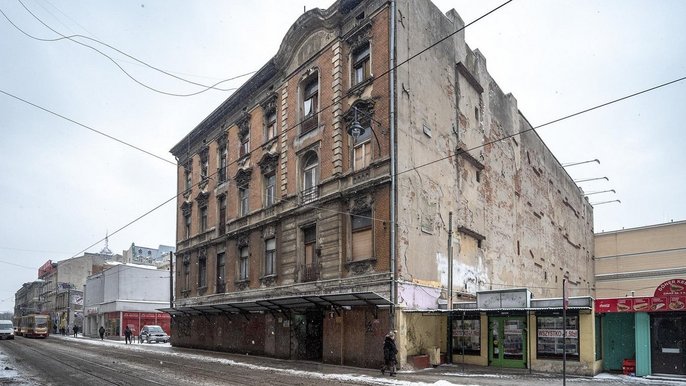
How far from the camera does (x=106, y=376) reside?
16.2 m

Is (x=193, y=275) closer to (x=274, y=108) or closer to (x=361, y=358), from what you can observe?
(x=274, y=108)

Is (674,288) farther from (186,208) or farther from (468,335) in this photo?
(186,208)

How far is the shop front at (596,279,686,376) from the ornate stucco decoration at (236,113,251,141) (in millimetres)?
21213

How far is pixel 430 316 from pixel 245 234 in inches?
509

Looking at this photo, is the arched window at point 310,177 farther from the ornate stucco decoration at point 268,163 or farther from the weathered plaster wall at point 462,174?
the weathered plaster wall at point 462,174

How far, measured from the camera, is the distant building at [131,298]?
5647 cm

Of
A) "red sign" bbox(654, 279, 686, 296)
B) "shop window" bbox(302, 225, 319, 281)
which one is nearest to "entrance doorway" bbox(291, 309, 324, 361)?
"shop window" bbox(302, 225, 319, 281)

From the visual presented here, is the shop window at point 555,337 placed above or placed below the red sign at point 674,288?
below

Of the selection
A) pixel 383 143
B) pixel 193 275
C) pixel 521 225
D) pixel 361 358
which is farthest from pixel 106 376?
pixel 521 225

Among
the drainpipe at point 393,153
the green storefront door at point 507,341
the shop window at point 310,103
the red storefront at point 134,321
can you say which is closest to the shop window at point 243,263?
the shop window at point 310,103

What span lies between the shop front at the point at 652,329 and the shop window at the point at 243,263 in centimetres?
1847

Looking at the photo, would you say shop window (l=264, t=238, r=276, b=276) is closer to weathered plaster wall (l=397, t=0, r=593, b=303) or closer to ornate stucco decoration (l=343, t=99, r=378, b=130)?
ornate stucco decoration (l=343, t=99, r=378, b=130)

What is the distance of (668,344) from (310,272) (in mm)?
14072

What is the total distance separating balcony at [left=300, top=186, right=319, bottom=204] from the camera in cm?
2467
